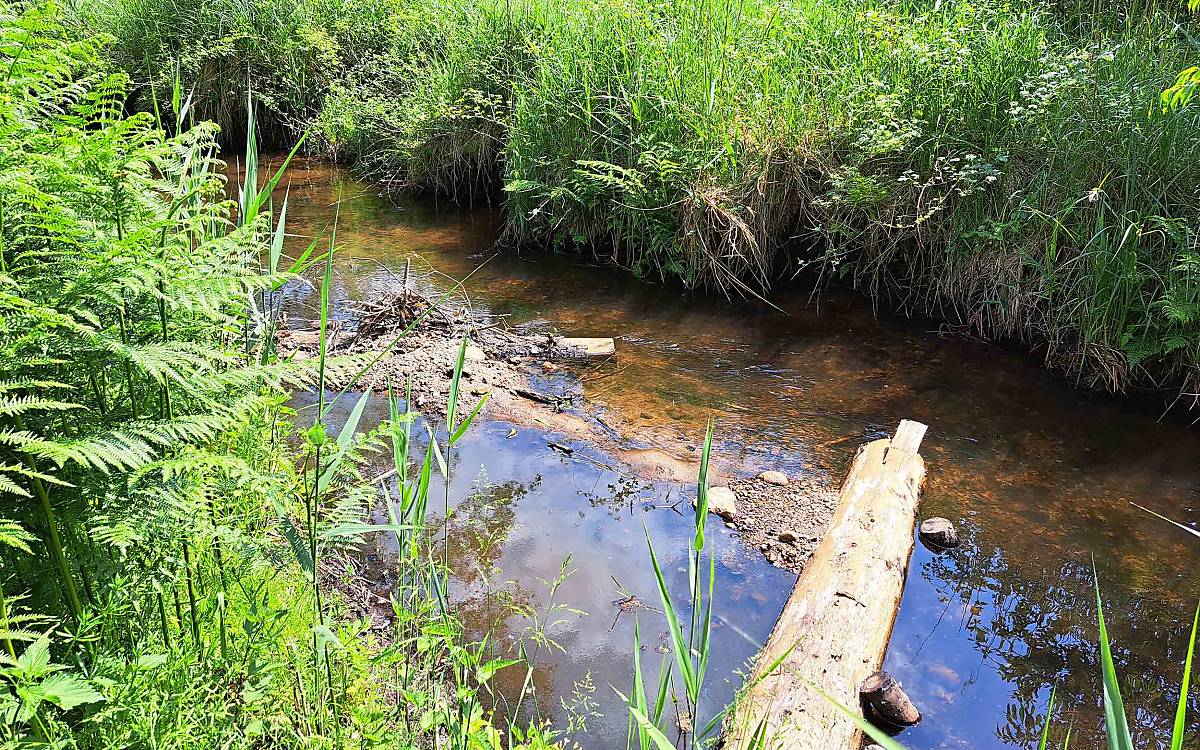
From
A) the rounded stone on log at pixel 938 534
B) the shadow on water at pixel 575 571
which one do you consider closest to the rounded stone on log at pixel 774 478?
the shadow on water at pixel 575 571

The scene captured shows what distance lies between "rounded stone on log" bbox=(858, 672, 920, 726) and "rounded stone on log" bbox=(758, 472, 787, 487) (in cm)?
157

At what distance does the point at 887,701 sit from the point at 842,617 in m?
0.30

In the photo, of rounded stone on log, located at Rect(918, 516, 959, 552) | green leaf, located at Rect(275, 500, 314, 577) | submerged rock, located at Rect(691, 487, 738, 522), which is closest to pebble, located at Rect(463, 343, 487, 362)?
submerged rock, located at Rect(691, 487, 738, 522)

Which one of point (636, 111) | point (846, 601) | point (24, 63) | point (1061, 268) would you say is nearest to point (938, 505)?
point (846, 601)

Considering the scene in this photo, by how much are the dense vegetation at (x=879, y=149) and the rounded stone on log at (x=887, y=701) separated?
10.0ft

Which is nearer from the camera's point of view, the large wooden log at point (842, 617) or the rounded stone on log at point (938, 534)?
the large wooden log at point (842, 617)

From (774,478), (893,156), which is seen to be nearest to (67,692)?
(774,478)

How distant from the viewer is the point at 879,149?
5496mm

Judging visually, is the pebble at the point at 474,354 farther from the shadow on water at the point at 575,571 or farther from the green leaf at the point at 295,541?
the green leaf at the point at 295,541

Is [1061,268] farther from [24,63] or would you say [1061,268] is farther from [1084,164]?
[24,63]

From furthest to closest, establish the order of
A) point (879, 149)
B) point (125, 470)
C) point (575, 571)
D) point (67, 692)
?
point (879, 149), point (575, 571), point (125, 470), point (67, 692)

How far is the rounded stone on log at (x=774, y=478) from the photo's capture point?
4348 millimetres

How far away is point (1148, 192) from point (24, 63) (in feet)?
18.0

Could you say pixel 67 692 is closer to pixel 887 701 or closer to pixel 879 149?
→ pixel 887 701
